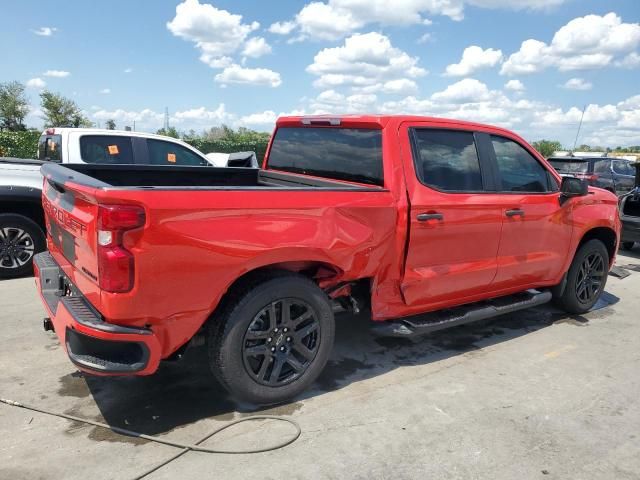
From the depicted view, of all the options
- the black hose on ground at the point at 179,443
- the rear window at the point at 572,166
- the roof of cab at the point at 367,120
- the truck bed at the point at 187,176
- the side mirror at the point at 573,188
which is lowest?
the black hose on ground at the point at 179,443

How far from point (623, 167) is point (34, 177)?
15.1 m

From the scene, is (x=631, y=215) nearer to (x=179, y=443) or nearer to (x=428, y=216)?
(x=428, y=216)

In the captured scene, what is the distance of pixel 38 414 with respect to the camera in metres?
3.08

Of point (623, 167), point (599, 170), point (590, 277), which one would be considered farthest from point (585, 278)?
point (623, 167)

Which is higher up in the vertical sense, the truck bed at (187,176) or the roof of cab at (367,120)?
the roof of cab at (367,120)

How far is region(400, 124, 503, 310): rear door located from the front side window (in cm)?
19

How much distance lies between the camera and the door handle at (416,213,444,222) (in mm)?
3660

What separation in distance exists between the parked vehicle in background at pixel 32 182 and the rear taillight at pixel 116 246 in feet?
12.5

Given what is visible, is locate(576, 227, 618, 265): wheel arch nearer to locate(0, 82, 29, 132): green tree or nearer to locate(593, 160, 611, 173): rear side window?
locate(593, 160, 611, 173): rear side window

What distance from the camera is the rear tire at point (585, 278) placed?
5.17 metres

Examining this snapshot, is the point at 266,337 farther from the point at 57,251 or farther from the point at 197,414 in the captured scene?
the point at 57,251

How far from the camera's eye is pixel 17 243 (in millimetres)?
5840

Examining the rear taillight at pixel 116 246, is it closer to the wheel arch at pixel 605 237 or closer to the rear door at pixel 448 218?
the rear door at pixel 448 218

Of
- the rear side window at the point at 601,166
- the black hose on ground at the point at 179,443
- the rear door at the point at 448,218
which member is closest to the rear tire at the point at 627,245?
the rear side window at the point at 601,166
